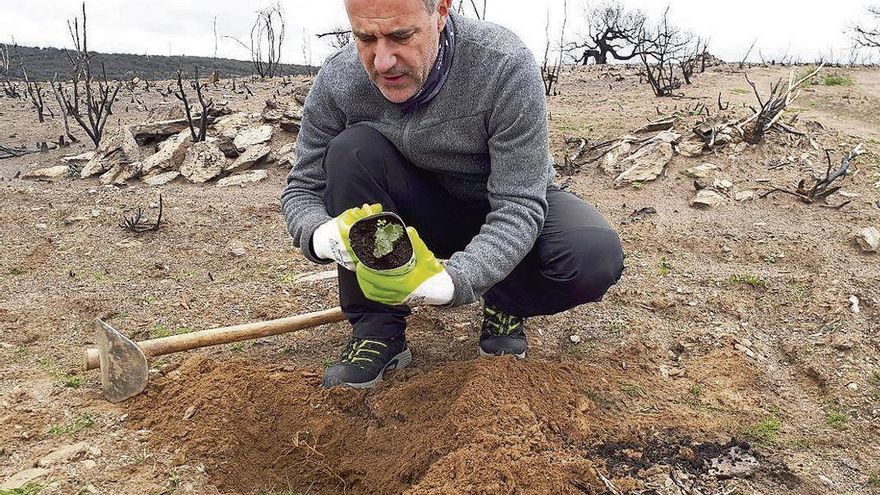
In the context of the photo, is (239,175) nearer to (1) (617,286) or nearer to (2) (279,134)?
(2) (279,134)

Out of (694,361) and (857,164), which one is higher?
(857,164)

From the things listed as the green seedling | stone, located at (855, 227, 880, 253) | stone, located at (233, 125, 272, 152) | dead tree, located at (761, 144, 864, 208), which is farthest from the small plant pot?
stone, located at (233, 125, 272, 152)

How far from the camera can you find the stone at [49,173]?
5332 mm

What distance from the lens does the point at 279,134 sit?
5.55 metres

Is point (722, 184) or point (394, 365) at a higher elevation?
point (722, 184)

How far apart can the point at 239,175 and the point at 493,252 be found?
142 inches

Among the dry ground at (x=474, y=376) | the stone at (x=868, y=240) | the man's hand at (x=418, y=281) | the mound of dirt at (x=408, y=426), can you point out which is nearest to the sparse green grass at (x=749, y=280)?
the dry ground at (x=474, y=376)

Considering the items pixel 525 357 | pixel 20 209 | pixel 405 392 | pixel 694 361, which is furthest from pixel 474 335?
pixel 20 209

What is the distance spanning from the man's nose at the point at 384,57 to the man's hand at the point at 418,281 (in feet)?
1.33

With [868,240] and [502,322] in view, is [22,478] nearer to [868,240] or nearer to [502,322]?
[502,322]

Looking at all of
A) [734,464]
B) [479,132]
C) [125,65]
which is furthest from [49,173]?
[125,65]

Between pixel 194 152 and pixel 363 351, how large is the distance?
11.7 ft

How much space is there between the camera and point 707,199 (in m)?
3.84

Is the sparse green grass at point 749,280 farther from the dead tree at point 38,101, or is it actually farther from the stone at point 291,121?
the dead tree at point 38,101
